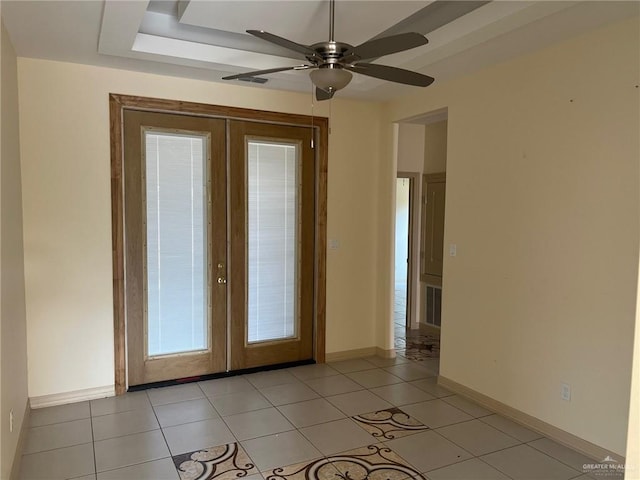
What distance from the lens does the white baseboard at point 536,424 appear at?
283 cm

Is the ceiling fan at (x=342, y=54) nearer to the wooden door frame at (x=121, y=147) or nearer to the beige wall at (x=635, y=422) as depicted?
the beige wall at (x=635, y=422)

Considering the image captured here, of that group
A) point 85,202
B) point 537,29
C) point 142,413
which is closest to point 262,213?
point 85,202

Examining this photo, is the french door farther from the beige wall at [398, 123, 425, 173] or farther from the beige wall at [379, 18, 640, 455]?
the beige wall at [398, 123, 425, 173]

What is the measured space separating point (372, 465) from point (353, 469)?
0.42 feet

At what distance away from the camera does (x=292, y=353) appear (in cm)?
459

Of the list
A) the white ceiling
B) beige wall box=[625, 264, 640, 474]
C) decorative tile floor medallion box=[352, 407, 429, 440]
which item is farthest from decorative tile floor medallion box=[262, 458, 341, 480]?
the white ceiling

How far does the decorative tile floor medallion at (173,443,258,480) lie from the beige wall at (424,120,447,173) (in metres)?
4.24

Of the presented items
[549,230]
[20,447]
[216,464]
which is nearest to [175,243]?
[20,447]

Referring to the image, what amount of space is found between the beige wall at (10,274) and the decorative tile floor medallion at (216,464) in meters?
0.93

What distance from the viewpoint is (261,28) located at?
3096mm

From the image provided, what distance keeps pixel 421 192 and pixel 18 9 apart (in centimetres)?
467

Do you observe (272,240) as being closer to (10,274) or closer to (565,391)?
(10,274)

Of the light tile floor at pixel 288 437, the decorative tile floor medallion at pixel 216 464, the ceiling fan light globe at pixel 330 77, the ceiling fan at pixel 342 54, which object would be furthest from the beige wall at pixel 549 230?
the decorative tile floor medallion at pixel 216 464

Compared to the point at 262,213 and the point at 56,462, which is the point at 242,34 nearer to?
the point at 262,213
